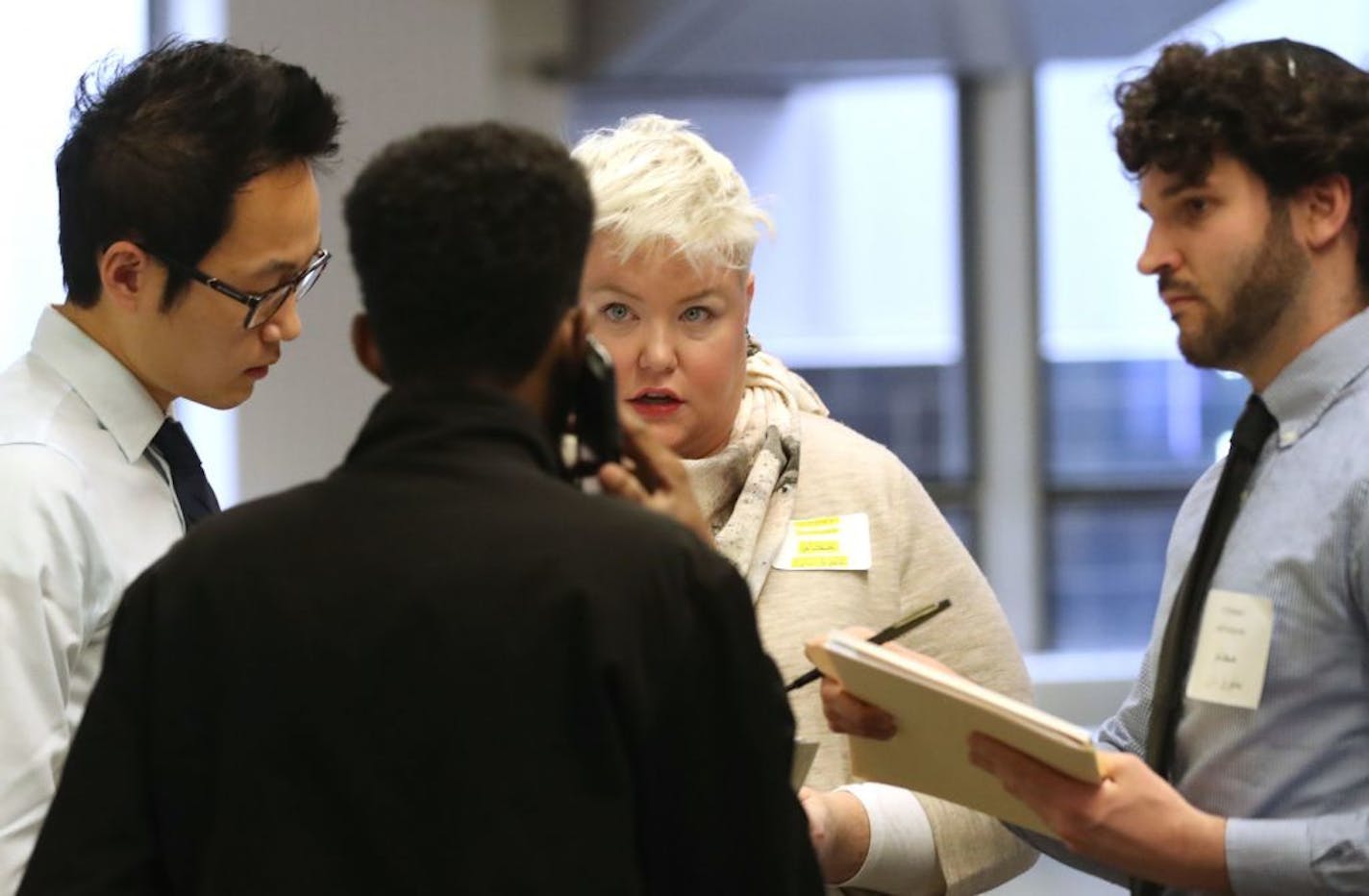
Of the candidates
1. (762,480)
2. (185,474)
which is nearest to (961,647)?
(762,480)

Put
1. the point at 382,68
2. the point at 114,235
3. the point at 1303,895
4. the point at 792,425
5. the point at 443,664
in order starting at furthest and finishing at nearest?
the point at 382,68 → the point at 792,425 → the point at 114,235 → the point at 1303,895 → the point at 443,664

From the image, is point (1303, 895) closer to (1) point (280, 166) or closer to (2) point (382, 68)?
(1) point (280, 166)

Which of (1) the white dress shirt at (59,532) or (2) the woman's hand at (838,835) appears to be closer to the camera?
(1) the white dress shirt at (59,532)

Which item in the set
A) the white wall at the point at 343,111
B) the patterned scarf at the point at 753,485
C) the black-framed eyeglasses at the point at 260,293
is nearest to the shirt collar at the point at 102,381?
the black-framed eyeglasses at the point at 260,293

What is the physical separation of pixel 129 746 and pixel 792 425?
1.14 meters

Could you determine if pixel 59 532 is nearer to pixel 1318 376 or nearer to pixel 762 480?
pixel 762 480

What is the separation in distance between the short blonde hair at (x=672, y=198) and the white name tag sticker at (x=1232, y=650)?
0.74 metres

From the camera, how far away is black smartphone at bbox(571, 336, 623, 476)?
142 cm

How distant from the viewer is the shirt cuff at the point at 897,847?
206 centimetres

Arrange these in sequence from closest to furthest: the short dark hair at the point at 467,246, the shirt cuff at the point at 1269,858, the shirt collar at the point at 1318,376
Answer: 1. the short dark hair at the point at 467,246
2. the shirt cuff at the point at 1269,858
3. the shirt collar at the point at 1318,376

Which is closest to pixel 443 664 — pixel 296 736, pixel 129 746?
pixel 296 736

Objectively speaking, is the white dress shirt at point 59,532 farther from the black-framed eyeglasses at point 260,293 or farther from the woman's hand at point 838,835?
the woman's hand at point 838,835

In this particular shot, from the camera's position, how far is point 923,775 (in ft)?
6.18

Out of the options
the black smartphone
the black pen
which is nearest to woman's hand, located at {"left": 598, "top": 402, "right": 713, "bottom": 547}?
the black smartphone
